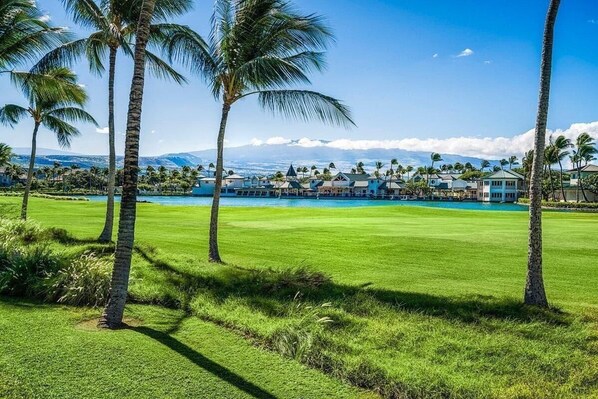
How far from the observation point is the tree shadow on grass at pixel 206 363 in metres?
5.47

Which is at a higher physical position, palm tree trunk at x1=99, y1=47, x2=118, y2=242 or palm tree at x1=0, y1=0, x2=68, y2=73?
palm tree at x1=0, y1=0, x2=68, y2=73

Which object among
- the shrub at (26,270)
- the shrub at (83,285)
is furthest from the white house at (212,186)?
the shrub at (83,285)

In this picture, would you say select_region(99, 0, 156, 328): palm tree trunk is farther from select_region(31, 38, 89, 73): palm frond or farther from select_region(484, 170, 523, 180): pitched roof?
select_region(484, 170, 523, 180): pitched roof

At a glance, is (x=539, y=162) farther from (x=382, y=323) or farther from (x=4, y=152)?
(x=4, y=152)

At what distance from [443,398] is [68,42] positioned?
16.4 metres

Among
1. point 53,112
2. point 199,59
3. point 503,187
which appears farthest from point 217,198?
point 503,187

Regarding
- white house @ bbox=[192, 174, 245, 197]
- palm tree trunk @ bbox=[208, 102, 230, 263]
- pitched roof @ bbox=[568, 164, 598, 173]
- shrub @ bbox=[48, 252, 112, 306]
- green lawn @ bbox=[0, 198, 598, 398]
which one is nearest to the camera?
green lawn @ bbox=[0, 198, 598, 398]

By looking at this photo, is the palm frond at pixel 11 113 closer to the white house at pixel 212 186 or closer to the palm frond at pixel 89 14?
the palm frond at pixel 89 14

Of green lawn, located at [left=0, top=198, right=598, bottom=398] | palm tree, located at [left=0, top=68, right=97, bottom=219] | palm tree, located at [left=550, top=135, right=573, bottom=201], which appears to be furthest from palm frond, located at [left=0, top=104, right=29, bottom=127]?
palm tree, located at [left=550, top=135, right=573, bottom=201]

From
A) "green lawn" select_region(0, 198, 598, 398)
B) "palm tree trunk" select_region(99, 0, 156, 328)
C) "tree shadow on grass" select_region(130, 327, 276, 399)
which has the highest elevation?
"palm tree trunk" select_region(99, 0, 156, 328)

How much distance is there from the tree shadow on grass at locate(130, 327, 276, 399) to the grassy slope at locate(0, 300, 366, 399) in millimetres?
12

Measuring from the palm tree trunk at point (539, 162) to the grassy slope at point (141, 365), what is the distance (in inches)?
172

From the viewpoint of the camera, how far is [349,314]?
25.8 feet

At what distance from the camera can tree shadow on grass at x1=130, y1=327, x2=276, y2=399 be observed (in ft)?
17.9
